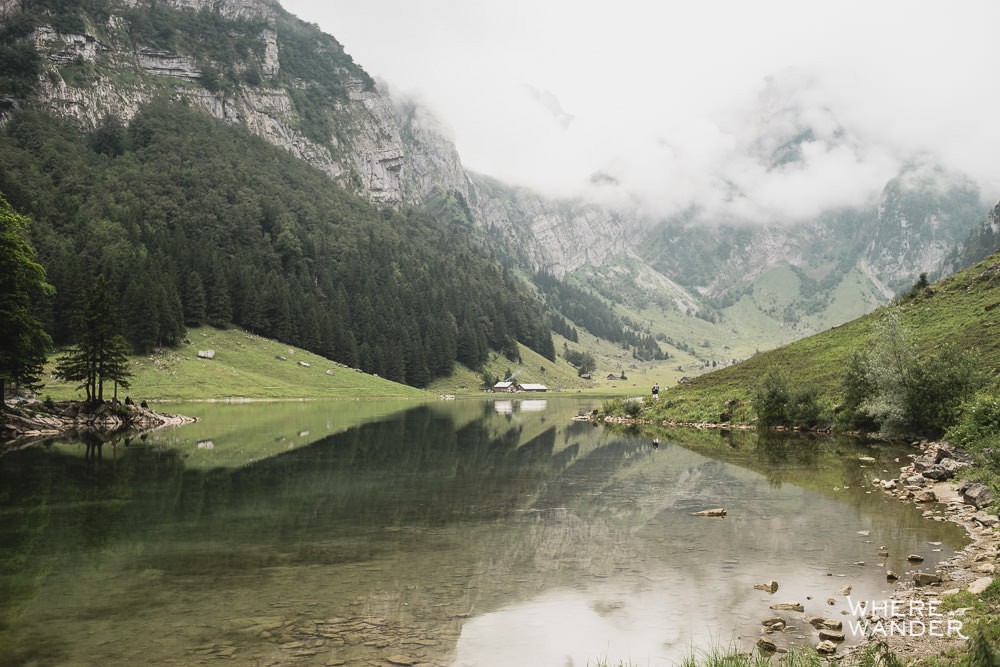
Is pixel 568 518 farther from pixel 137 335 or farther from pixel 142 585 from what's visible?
pixel 137 335

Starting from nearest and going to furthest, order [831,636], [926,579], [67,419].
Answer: [831,636] → [926,579] → [67,419]

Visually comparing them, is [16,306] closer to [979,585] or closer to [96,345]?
[96,345]

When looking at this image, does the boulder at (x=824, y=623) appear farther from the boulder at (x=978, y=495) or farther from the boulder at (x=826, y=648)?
the boulder at (x=978, y=495)

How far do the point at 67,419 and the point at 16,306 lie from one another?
17.7 m

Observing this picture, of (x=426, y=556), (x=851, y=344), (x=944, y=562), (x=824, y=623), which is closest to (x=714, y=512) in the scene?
(x=944, y=562)

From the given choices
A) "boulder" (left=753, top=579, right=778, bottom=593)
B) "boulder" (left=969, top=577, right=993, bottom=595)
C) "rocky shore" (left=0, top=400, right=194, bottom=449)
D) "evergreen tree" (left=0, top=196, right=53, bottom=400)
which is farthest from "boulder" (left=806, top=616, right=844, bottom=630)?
"evergreen tree" (left=0, top=196, right=53, bottom=400)

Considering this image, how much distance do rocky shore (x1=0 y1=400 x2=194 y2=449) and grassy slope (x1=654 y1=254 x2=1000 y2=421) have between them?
69805mm

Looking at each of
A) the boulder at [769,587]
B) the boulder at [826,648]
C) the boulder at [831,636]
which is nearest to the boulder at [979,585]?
the boulder at [831,636]

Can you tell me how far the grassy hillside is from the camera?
4444 inches

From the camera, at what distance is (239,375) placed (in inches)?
5138

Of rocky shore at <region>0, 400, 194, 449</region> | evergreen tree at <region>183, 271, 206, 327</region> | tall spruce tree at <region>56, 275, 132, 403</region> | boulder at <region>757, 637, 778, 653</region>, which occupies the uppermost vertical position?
evergreen tree at <region>183, 271, 206, 327</region>

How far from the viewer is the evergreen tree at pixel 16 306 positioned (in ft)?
187

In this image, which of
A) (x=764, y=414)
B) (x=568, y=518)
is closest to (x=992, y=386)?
(x=764, y=414)

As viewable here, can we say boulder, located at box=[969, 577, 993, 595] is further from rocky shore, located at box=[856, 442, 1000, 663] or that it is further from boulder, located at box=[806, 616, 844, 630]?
boulder, located at box=[806, 616, 844, 630]
